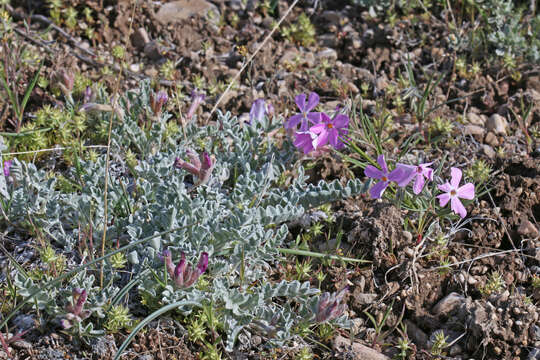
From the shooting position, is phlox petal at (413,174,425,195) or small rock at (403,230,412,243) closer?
phlox petal at (413,174,425,195)

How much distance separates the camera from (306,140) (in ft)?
10.5

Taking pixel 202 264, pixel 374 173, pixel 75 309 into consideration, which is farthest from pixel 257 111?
pixel 75 309

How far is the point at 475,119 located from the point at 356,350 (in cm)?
193

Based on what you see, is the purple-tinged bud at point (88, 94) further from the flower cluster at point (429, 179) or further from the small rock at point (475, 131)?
the small rock at point (475, 131)

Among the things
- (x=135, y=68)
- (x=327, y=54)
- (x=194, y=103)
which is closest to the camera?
(x=194, y=103)

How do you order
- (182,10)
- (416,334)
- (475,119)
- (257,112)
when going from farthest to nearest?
1. (182,10)
2. (475,119)
3. (257,112)
4. (416,334)

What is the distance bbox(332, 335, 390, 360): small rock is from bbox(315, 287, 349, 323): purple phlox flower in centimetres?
13

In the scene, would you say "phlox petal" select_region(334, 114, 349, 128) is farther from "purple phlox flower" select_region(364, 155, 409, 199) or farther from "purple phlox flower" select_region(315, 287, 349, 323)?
"purple phlox flower" select_region(315, 287, 349, 323)

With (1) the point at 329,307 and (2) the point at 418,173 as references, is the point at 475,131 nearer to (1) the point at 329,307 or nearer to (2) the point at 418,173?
(2) the point at 418,173

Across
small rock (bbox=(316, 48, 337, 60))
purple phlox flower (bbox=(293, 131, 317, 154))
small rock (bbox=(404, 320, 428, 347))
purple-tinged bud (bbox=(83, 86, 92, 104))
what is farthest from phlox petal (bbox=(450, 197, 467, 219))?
purple-tinged bud (bbox=(83, 86, 92, 104))

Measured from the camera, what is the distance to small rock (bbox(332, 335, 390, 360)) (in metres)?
2.73

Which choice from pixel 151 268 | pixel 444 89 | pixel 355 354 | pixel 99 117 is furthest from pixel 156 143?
pixel 444 89

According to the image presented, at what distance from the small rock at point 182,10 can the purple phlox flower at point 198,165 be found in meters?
1.85

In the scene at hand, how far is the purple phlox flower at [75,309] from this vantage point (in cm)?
260
